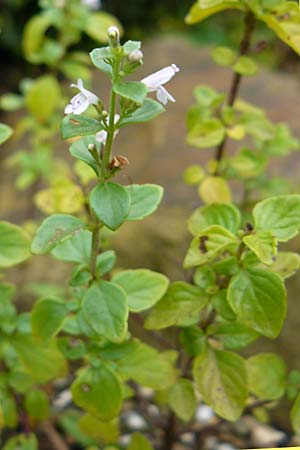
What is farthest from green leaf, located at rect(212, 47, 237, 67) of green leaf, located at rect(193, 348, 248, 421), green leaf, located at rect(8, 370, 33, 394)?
green leaf, located at rect(8, 370, 33, 394)

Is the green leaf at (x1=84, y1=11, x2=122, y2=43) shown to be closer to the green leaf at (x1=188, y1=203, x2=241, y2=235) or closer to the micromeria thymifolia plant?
the micromeria thymifolia plant

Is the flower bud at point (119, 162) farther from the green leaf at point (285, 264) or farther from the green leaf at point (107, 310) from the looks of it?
the green leaf at point (285, 264)

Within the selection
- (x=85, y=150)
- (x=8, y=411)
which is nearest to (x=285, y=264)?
(x=85, y=150)

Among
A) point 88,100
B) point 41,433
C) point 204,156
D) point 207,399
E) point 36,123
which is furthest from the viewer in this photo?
point 204,156

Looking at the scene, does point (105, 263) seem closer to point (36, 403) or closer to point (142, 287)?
point (142, 287)

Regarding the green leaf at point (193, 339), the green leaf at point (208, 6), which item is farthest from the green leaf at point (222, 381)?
the green leaf at point (208, 6)

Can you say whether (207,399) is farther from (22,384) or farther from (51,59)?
(51,59)

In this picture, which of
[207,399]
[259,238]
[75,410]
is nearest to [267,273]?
[259,238]
